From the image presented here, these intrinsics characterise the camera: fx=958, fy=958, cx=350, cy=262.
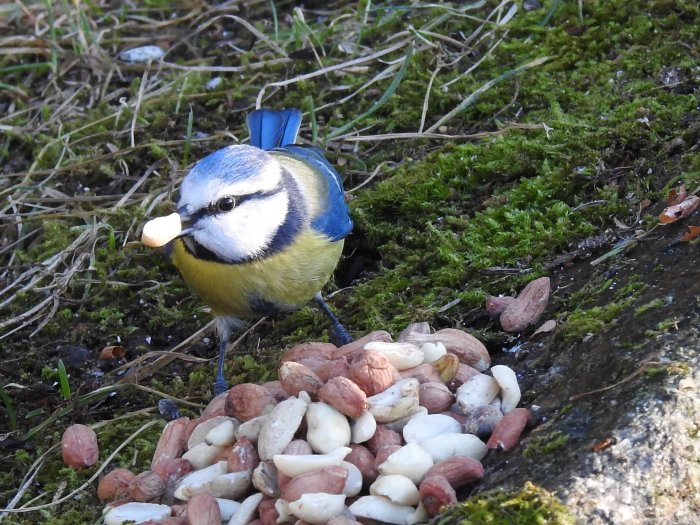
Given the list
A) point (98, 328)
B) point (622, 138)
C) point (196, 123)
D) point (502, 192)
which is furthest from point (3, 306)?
point (622, 138)

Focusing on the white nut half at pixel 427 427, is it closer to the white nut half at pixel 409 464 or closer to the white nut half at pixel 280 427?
the white nut half at pixel 409 464

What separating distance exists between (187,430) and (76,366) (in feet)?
3.13

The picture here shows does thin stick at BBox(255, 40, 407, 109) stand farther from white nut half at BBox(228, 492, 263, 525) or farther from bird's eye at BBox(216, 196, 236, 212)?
white nut half at BBox(228, 492, 263, 525)

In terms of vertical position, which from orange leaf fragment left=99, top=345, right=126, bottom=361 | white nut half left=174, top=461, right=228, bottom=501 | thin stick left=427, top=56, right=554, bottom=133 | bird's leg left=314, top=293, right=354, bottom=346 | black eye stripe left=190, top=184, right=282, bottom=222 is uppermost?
black eye stripe left=190, top=184, right=282, bottom=222

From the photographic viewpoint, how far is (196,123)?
4.29 metres

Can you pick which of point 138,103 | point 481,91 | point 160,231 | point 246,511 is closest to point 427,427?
point 246,511

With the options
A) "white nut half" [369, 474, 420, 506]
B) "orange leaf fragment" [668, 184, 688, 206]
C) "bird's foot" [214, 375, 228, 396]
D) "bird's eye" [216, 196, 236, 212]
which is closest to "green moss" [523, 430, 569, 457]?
"white nut half" [369, 474, 420, 506]

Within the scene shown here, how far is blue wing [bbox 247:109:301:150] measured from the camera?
12.0ft

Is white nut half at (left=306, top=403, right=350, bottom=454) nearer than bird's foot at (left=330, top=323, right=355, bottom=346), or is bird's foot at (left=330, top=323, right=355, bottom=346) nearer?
white nut half at (left=306, top=403, right=350, bottom=454)

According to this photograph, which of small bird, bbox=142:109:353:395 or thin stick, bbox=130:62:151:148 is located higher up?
small bird, bbox=142:109:353:395

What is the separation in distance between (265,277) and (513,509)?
52.0 inches

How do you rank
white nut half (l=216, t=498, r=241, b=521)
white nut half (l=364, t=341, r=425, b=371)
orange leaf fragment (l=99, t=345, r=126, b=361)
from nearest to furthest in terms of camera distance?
white nut half (l=216, t=498, r=241, b=521) → white nut half (l=364, t=341, r=425, b=371) → orange leaf fragment (l=99, t=345, r=126, b=361)

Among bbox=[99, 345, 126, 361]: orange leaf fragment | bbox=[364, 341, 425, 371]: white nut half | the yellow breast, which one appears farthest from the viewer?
bbox=[99, 345, 126, 361]: orange leaf fragment

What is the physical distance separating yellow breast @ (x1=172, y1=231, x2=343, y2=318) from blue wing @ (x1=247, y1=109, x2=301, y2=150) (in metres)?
0.74
